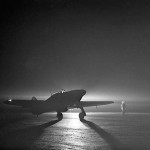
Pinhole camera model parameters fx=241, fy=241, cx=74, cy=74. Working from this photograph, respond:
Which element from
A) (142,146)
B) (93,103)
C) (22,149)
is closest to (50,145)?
(22,149)

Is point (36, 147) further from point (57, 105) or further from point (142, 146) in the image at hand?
point (57, 105)

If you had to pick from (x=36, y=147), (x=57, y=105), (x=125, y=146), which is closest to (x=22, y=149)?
(x=36, y=147)

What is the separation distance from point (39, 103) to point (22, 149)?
23.5 meters

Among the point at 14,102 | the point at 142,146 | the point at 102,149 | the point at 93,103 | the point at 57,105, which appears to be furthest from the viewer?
the point at 93,103

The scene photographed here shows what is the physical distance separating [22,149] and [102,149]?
15.5ft

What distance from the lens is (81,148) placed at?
47.9ft

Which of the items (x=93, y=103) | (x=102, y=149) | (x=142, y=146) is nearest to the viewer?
(x=102, y=149)

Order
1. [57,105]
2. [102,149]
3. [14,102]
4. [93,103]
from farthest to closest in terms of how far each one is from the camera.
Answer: [93,103], [14,102], [57,105], [102,149]

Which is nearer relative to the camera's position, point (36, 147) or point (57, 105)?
point (36, 147)

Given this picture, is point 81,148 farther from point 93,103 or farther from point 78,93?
point 93,103

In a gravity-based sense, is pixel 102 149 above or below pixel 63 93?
below

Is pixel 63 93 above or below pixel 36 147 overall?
above

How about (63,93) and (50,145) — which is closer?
(50,145)

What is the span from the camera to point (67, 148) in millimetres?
14656
